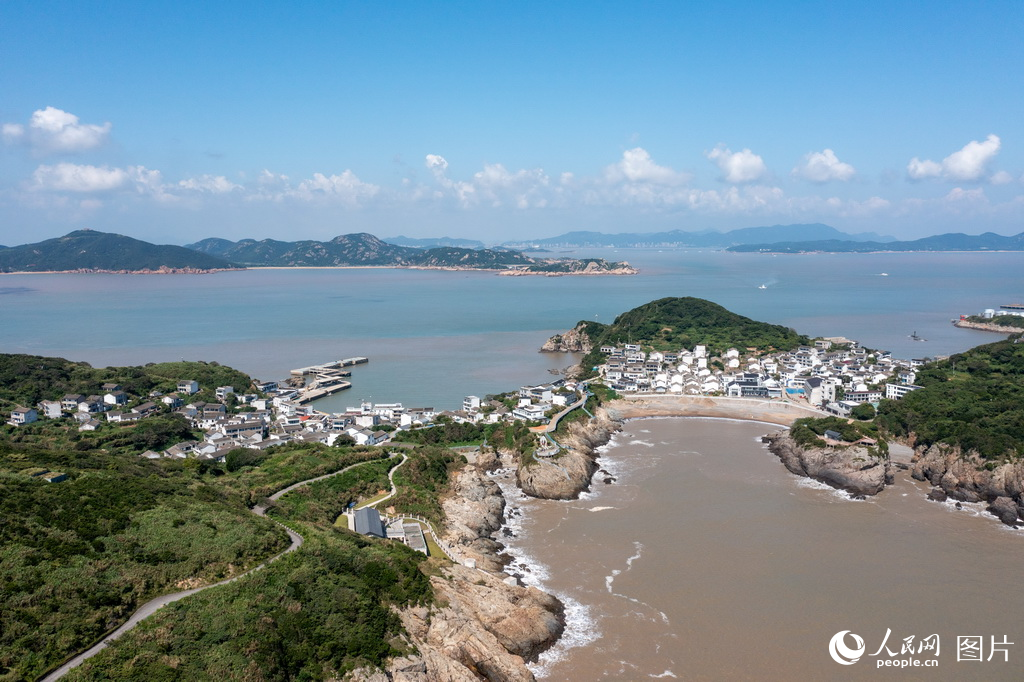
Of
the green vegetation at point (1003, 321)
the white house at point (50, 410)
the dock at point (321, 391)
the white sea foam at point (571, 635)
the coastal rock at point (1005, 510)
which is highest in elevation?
the green vegetation at point (1003, 321)

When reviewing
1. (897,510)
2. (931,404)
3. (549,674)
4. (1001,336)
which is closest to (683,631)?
(549,674)

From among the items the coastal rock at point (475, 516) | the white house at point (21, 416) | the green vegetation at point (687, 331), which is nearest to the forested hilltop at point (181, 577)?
the coastal rock at point (475, 516)

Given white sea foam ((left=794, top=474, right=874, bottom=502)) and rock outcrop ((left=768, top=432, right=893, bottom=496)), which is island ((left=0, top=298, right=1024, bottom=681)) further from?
white sea foam ((left=794, top=474, right=874, bottom=502))

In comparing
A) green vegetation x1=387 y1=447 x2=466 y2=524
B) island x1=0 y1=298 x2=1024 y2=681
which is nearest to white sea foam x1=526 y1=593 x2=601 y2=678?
island x1=0 y1=298 x2=1024 y2=681

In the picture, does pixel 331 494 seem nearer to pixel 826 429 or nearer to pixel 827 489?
pixel 827 489

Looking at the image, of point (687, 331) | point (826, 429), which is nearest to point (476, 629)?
point (826, 429)

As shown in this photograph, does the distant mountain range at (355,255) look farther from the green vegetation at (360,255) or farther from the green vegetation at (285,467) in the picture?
the green vegetation at (285,467)
